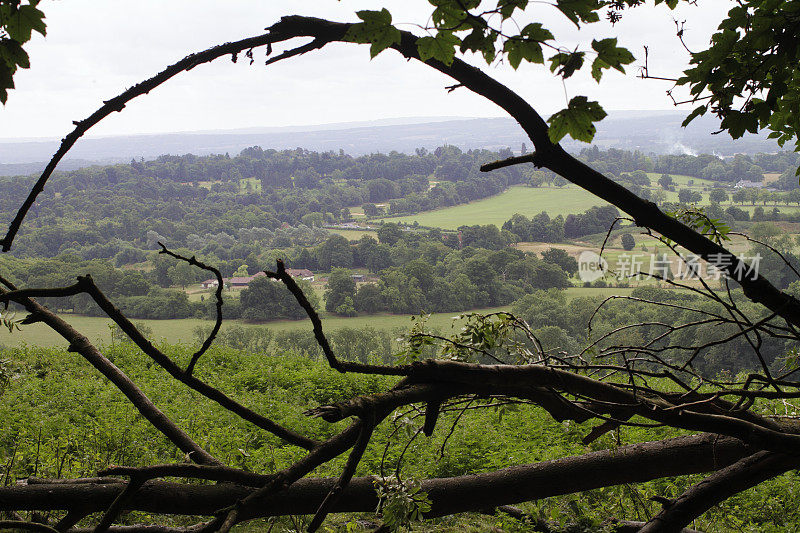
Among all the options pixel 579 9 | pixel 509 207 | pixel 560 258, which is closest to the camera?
pixel 579 9

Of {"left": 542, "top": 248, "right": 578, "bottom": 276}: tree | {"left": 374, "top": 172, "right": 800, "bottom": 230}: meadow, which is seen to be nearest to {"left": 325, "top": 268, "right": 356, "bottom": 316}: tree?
{"left": 542, "top": 248, "right": 578, "bottom": 276}: tree

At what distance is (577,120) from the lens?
834mm

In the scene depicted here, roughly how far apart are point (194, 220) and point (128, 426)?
41.2 m

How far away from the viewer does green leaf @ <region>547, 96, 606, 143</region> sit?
83 centimetres

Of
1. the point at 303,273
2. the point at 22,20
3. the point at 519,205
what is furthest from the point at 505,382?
the point at 519,205

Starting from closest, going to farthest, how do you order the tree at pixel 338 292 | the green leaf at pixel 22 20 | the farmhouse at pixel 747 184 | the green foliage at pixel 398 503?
the green leaf at pixel 22 20
the green foliage at pixel 398 503
the tree at pixel 338 292
the farmhouse at pixel 747 184

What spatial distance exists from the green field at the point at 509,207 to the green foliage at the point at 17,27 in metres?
39.0

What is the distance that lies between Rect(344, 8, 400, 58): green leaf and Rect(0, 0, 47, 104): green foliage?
501 millimetres

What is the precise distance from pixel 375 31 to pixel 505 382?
580 millimetres

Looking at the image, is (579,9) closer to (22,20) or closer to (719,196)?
(22,20)

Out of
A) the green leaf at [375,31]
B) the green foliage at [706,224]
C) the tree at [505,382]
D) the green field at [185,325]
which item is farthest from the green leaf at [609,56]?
the green field at [185,325]

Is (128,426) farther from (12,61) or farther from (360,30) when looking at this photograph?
(360,30)

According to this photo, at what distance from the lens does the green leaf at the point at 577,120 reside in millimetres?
829

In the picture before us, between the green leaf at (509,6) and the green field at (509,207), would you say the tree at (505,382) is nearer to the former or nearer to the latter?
the green leaf at (509,6)
